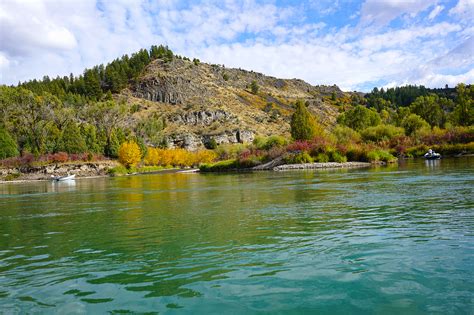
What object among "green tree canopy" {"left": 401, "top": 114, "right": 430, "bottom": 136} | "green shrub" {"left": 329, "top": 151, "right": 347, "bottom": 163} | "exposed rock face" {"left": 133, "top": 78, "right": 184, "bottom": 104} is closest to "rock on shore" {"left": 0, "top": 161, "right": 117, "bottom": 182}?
"green shrub" {"left": 329, "top": 151, "right": 347, "bottom": 163}

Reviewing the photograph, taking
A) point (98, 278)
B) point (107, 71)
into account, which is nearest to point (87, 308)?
point (98, 278)

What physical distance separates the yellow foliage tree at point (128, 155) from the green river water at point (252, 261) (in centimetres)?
7287

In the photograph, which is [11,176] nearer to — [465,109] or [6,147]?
[6,147]

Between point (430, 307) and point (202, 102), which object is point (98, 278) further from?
point (202, 102)

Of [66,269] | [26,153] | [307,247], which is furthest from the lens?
[26,153]

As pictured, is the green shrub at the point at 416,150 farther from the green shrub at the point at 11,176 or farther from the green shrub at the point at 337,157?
the green shrub at the point at 11,176

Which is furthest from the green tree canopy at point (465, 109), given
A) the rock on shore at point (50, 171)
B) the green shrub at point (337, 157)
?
the rock on shore at point (50, 171)

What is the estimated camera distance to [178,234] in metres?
12.4

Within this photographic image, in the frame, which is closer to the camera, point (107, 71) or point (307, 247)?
point (307, 247)

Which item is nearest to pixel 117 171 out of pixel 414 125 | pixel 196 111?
pixel 414 125

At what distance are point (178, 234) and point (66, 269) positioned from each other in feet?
13.0

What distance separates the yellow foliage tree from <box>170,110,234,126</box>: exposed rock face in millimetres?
70921

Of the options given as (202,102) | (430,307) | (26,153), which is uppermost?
(202,102)

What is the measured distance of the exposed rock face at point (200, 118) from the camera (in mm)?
160250
